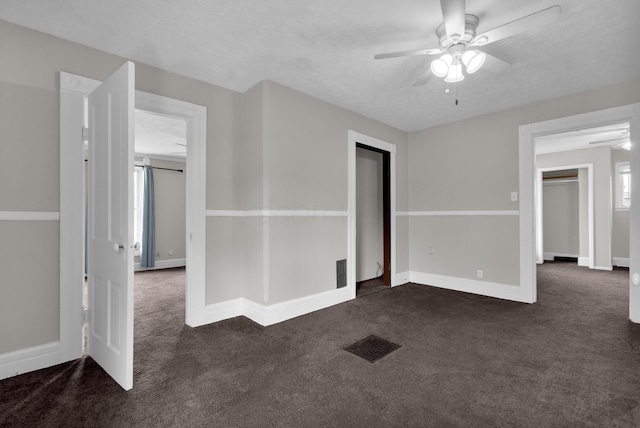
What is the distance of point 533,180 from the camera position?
3.78m

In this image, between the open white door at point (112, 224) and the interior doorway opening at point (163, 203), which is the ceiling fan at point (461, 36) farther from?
the interior doorway opening at point (163, 203)

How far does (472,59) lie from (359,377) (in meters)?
2.43

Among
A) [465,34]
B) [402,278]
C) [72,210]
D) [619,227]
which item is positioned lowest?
[402,278]

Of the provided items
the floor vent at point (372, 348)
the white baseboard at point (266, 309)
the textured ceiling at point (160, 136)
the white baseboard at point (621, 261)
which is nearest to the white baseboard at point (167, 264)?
the textured ceiling at point (160, 136)

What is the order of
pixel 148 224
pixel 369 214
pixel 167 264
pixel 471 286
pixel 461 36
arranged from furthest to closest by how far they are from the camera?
pixel 167 264 < pixel 148 224 < pixel 369 214 < pixel 471 286 < pixel 461 36

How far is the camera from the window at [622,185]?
636cm

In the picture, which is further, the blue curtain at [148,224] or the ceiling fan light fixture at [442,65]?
the blue curtain at [148,224]

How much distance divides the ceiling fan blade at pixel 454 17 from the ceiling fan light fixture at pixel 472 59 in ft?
0.98

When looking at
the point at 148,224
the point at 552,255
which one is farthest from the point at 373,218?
the point at 552,255

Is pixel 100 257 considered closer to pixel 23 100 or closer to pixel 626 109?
pixel 23 100

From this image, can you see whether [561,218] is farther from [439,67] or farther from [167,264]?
[167,264]

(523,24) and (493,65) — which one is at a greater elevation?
(493,65)

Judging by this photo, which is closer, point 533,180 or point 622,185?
point 533,180

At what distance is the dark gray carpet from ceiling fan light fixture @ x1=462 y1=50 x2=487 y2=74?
2.21 metres
